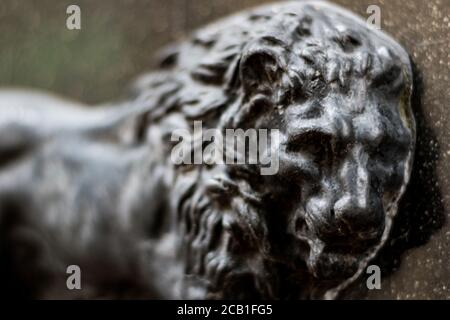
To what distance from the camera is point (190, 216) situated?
3.68 ft

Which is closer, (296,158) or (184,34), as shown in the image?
(296,158)

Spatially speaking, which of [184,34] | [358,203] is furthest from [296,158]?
[184,34]

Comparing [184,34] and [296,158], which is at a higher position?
[184,34]

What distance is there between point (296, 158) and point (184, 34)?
0.53m

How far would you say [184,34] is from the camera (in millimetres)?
1447

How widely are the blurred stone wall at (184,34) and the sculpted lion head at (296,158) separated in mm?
26

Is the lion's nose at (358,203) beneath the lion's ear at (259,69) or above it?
beneath

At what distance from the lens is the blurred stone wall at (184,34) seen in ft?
3.35

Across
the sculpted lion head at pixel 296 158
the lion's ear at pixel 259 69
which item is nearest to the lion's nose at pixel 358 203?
the sculpted lion head at pixel 296 158

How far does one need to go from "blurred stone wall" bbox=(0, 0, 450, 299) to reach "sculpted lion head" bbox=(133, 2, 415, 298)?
0.03 meters

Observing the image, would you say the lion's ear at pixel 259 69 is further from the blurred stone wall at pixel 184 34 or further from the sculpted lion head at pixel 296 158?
the blurred stone wall at pixel 184 34

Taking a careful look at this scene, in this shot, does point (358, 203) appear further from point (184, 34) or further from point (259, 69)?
point (184, 34)

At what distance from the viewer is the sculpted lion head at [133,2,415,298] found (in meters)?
0.99
